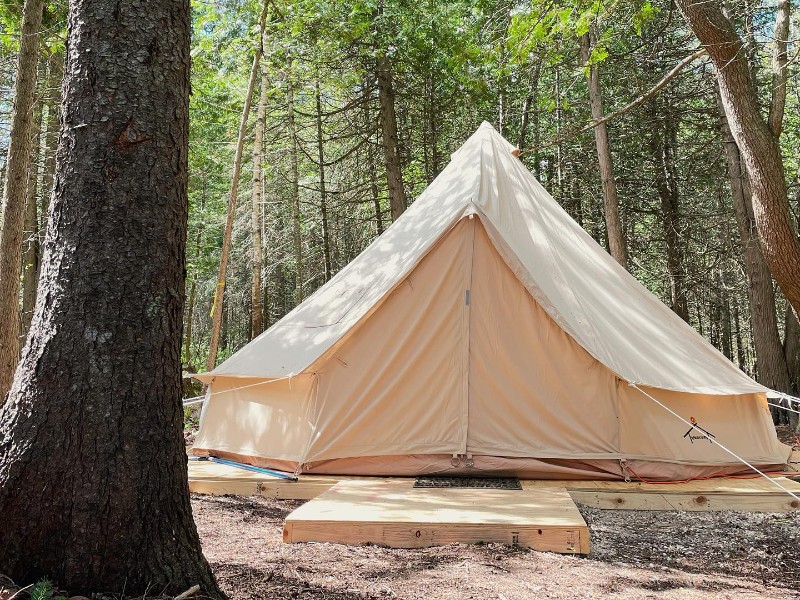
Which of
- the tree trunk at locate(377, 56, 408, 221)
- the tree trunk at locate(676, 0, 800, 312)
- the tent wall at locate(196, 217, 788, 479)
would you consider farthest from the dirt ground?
the tree trunk at locate(377, 56, 408, 221)

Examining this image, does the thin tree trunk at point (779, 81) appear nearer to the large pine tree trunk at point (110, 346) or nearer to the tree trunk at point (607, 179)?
the tree trunk at point (607, 179)

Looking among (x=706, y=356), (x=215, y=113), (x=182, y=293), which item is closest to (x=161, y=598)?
(x=182, y=293)

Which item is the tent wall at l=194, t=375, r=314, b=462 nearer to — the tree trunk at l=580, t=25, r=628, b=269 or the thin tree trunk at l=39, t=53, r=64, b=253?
the thin tree trunk at l=39, t=53, r=64, b=253

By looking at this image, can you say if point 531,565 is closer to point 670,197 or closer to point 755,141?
point 755,141

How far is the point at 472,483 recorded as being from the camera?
486 cm

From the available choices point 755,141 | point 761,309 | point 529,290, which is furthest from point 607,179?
point 529,290

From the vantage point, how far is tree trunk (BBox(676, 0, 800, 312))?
533cm

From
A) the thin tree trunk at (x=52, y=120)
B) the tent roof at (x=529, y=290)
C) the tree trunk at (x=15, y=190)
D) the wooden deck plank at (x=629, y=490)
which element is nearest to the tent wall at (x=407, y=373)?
the tent roof at (x=529, y=290)

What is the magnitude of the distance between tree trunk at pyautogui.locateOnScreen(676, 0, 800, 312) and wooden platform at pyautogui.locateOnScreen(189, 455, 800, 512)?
69.4 inches

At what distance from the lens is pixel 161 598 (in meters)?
1.95

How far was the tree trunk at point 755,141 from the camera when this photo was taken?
5.33 metres

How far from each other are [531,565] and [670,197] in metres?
11.2

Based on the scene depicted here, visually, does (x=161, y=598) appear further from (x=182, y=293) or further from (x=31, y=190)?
(x=31, y=190)

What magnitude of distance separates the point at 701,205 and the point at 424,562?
13.5 metres
